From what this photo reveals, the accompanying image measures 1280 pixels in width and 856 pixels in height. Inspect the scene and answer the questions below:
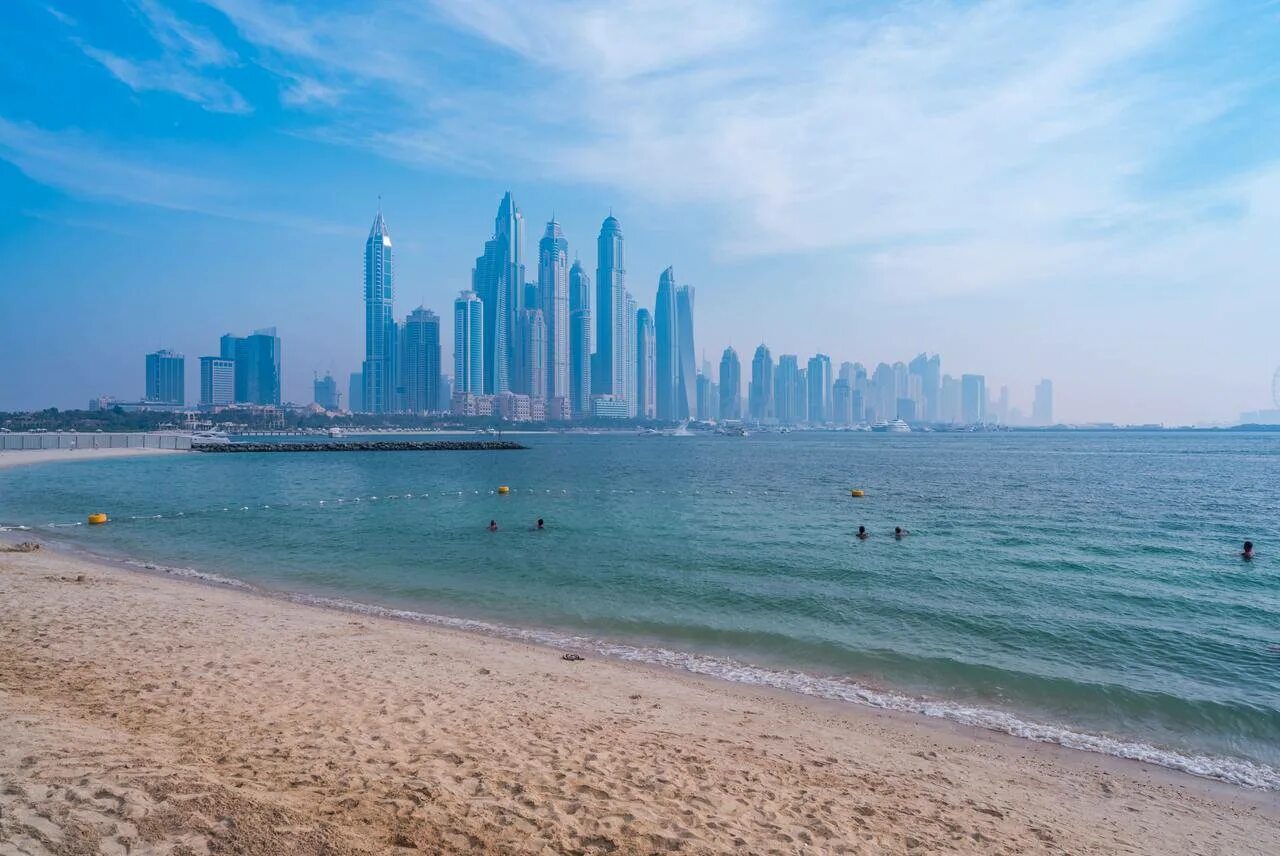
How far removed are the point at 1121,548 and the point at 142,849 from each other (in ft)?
103

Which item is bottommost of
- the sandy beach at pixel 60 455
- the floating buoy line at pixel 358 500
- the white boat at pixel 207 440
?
the floating buoy line at pixel 358 500

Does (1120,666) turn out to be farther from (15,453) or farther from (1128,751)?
(15,453)

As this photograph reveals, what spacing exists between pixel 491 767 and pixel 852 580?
16169mm

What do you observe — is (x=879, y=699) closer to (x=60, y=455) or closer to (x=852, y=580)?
(x=852, y=580)

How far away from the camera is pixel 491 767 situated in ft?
25.3

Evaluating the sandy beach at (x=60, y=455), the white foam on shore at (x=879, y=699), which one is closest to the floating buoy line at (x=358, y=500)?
the white foam on shore at (x=879, y=699)

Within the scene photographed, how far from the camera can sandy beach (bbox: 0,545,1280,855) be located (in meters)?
6.06

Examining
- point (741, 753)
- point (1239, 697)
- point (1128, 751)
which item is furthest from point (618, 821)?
point (1239, 697)

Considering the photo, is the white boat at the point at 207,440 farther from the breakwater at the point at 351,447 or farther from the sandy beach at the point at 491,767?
the sandy beach at the point at 491,767

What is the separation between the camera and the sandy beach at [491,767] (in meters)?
6.06

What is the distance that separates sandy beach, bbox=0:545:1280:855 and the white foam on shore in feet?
1.66

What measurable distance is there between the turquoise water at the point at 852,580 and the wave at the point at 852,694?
0.20ft

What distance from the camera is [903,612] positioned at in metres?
18.1

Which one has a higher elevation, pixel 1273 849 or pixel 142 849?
pixel 142 849
